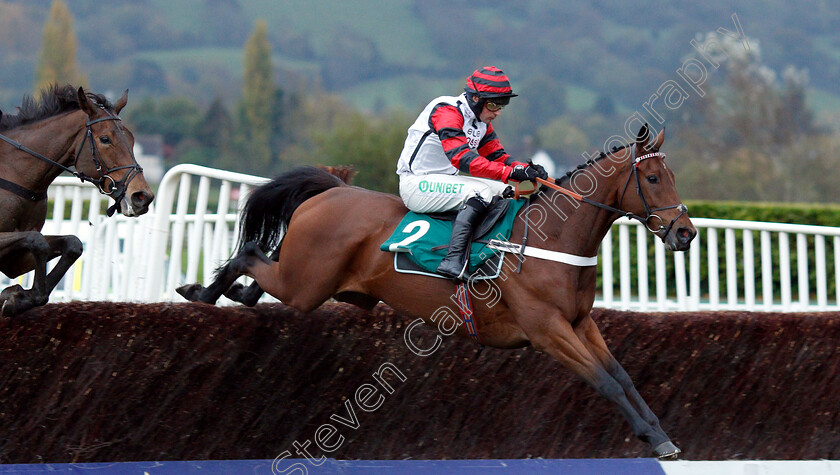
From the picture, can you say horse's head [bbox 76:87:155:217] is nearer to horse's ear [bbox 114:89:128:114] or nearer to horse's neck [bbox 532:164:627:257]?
horse's ear [bbox 114:89:128:114]

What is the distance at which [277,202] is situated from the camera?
4.98 metres


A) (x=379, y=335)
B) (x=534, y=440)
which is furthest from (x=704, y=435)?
(x=379, y=335)

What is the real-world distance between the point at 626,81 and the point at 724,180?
58.7 metres

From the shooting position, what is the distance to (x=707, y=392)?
485cm

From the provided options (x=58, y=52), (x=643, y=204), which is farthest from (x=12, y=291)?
(x=58, y=52)

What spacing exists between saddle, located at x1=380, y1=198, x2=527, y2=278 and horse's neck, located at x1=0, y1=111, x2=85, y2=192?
1.83m

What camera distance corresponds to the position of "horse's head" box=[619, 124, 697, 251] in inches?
157

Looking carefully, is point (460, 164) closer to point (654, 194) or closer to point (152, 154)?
point (654, 194)

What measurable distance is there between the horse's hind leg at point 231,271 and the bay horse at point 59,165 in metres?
0.55

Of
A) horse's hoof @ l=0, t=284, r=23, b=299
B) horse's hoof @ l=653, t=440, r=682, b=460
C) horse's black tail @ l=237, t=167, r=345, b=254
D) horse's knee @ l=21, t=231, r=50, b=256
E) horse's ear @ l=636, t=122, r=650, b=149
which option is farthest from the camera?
horse's black tail @ l=237, t=167, r=345, b=254

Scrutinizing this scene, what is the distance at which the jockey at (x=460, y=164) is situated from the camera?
4246 mm

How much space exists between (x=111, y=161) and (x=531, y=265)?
2.25 m

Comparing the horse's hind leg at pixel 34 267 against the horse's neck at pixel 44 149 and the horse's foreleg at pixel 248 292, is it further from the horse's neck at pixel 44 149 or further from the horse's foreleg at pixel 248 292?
the horse's foreleg at pixel 248 292

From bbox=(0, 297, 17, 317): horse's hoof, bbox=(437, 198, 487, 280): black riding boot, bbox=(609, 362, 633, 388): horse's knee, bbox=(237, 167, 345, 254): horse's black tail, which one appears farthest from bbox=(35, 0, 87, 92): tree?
bbox=(609, 362, 633, 388): horse's knee
